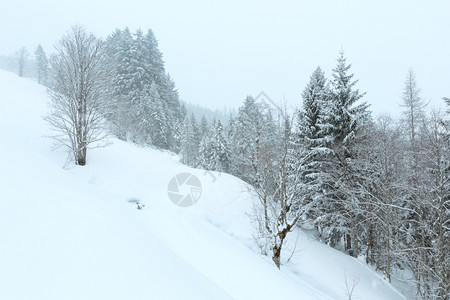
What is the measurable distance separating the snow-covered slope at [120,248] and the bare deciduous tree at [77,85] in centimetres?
138

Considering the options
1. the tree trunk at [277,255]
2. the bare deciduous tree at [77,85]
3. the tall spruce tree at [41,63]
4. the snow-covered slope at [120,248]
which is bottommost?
the tree trunk at [277,255]

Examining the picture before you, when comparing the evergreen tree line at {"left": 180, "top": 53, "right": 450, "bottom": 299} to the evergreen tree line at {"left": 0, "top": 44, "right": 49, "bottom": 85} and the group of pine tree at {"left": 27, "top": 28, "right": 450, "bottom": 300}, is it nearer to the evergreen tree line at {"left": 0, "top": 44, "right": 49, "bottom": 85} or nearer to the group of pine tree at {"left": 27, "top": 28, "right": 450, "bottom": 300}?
the group of pine tree at {"left": 27, "top": 28, "right": 450, "bottom": 300}

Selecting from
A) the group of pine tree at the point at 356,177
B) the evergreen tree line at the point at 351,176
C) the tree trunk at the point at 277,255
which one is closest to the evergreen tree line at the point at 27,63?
the group of pine tree at the point at 356,177

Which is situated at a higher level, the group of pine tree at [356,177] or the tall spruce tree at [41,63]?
the tall spruce tree at [41,63]

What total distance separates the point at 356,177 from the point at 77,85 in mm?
17848

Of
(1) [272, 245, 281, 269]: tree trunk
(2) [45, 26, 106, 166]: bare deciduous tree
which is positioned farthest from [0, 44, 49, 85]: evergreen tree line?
(1) [272, 245, 281, 269]: tree trunk

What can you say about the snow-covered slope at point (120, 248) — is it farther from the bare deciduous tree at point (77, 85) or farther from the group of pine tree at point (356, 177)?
the group of pine tree at point (356, 177)

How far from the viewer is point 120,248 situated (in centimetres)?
420

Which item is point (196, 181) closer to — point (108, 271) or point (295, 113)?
point (295, 113)

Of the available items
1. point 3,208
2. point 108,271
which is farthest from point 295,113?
point 3,208

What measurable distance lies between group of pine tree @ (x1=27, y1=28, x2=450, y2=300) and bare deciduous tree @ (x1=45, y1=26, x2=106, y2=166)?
1029mm

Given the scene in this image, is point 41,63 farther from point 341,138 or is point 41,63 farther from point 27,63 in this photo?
point 341,138

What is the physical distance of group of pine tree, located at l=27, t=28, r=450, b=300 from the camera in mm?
10047

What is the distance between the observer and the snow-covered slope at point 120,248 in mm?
3051
